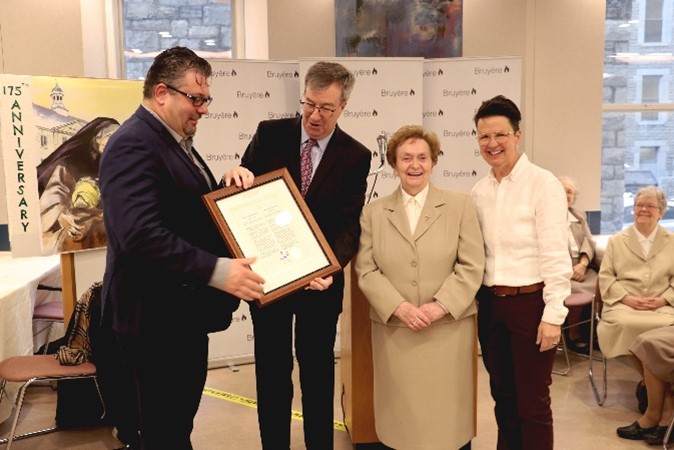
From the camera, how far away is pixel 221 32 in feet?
21.6

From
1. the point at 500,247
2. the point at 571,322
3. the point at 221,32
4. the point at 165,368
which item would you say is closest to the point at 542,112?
the point at 571,322

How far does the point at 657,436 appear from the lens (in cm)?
378

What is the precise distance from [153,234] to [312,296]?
3.35ft

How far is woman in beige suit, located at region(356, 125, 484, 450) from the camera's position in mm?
2828

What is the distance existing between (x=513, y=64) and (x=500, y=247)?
114 inches

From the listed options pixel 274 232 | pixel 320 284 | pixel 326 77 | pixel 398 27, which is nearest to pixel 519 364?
pixel 320 284

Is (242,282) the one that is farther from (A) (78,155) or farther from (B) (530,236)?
(A) (78,155)

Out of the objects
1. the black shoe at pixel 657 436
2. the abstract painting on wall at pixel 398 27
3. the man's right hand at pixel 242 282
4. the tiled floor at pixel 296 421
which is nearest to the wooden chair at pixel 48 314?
the tiled floor at pixel 296 421

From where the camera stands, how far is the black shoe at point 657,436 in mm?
3752

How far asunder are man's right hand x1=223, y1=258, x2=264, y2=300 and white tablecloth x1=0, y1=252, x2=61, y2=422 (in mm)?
2128

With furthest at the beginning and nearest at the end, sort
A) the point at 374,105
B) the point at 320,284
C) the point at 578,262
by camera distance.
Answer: the point at 578,262 → the point at 374,105 → the point at 320,284

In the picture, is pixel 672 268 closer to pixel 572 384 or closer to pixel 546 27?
pixel 572 384

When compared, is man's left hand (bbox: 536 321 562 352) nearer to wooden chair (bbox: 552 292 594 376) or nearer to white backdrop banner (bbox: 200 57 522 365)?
wooden chair (bbox: 552 292 594 376)

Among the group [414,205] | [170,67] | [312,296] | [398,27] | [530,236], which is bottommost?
[312,296]
